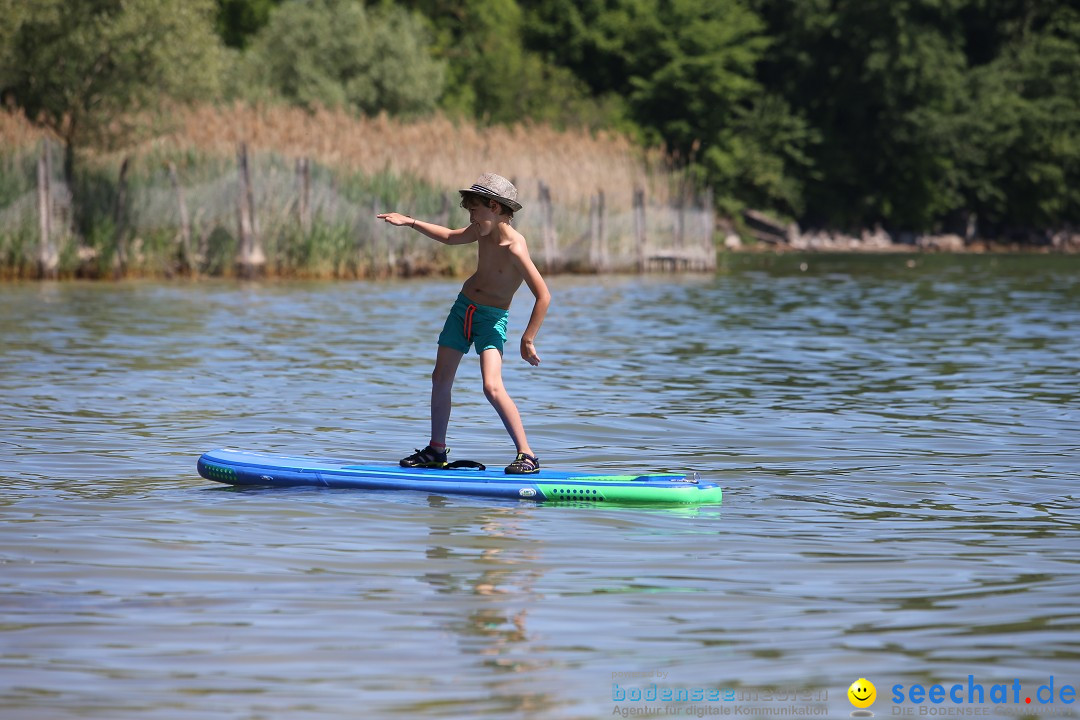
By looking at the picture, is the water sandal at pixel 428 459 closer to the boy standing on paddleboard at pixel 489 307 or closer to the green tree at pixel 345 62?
the boy standing on paddleboard at pixel 489 307

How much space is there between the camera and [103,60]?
27656mm

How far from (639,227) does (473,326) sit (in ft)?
81.1

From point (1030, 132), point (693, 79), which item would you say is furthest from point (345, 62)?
point (1030, 132)

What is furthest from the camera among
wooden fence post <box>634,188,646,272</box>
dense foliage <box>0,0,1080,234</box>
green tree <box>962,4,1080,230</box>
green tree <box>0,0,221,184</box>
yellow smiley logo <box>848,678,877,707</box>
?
green tree <box>962,4,1080,230</box>

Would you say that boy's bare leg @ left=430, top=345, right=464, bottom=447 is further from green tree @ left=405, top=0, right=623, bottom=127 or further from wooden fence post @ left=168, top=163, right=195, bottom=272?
green tree @ left=405, top=0, right=623, bottom=127

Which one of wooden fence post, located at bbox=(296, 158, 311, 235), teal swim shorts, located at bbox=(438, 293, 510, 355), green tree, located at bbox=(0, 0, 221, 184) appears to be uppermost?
green tree, located at bbox=(0, 0, 221, 184)

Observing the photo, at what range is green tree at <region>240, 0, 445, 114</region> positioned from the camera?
42875 millimetres

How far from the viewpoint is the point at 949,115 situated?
59000mm

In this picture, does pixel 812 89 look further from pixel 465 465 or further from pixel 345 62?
pixel 465 465

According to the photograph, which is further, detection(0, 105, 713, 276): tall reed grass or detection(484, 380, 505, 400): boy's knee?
detection(0, 105, 713, 276): tall reed grass

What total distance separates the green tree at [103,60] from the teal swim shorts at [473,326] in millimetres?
19939

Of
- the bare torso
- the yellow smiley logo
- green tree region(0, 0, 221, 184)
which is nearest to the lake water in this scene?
the yellow smiley logo

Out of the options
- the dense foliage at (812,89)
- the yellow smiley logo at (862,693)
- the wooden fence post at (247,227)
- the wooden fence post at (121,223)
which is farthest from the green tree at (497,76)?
the yellow smiley logo at (862,693)

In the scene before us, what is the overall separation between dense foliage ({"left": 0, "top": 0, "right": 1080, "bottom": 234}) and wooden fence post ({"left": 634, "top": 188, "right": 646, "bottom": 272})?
1709 centimetres
